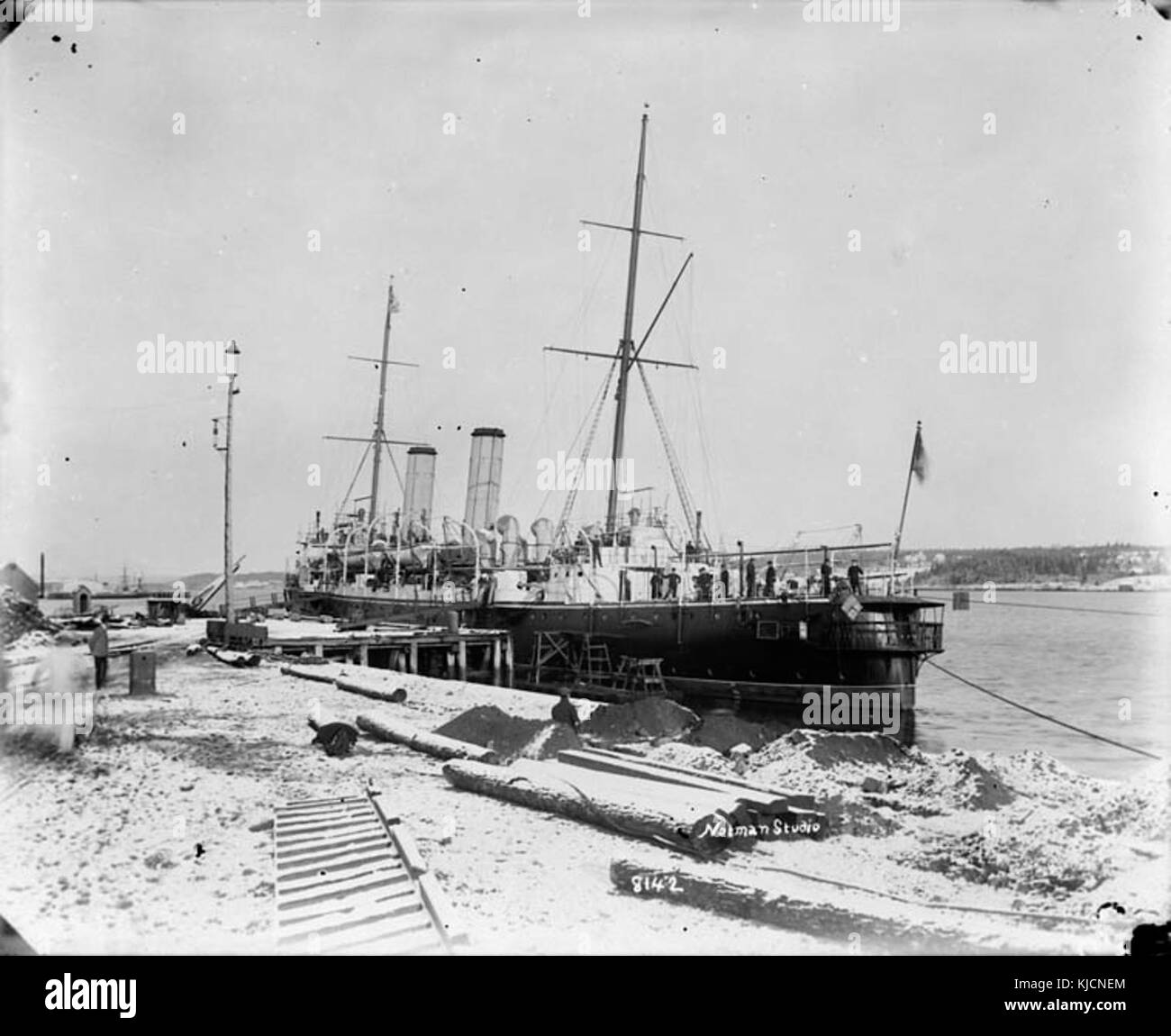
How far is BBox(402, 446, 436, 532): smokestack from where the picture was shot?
35.6m

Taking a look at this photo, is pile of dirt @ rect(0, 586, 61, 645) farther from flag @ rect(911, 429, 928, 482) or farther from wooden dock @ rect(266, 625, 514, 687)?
flag @ rect(911, 429, 928, 482)

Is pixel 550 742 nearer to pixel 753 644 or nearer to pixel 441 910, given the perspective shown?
pixel 441 910

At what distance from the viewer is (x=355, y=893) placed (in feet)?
16.0

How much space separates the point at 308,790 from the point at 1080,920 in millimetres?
5265

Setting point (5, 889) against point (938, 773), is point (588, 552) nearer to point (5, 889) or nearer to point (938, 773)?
point (938, 773)

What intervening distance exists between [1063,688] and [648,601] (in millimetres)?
12258

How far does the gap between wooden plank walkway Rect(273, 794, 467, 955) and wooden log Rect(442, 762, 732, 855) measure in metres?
1.01

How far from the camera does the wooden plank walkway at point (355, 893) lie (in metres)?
4.53

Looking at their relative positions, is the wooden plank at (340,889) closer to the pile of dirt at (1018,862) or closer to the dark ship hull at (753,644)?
the pile of dirt at (1018,862)

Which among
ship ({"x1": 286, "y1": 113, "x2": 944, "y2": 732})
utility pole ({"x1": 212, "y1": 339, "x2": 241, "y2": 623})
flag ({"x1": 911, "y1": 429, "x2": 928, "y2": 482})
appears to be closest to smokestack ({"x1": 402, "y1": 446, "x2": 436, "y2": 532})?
ship ({"x1": 286, "y1": 113, "x2": 944, "y2": 732})

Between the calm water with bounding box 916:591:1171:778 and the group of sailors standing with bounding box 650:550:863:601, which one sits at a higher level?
the group of sailors standing with bounding box 650:550:863:601

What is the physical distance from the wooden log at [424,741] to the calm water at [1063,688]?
5247 millimetres

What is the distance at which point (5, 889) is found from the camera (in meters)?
5.30

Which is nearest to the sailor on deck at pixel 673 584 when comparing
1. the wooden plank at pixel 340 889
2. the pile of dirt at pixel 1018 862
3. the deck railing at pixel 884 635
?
the deck railing at pixel 884 635
